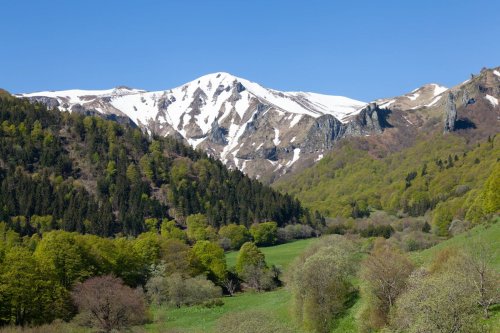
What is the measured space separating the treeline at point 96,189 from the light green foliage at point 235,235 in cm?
1339

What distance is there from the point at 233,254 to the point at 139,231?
30.2m

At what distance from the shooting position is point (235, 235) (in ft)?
517

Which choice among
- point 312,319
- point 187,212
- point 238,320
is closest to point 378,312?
point 312,319

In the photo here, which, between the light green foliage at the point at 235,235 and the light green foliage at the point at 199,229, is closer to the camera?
the light green foliage at the point at 199,229

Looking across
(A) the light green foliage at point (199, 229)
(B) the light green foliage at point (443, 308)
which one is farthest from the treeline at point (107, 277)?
(B) the light green foliage at point (443, 308)

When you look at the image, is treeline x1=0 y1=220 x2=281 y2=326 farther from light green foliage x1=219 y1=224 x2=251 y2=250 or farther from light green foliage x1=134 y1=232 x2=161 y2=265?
light green foliage x1=219 y1=224 x2=251 y2=250

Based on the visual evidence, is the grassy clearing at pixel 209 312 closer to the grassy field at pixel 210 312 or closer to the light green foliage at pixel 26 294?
the grassy field at pixel 210 312

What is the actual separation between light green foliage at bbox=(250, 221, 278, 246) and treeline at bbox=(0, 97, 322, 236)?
1348 cm

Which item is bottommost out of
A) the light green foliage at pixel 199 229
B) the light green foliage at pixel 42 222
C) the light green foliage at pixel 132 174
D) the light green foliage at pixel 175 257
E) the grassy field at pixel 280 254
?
the grassy field at pixel 280 254

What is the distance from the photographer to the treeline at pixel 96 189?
152 m

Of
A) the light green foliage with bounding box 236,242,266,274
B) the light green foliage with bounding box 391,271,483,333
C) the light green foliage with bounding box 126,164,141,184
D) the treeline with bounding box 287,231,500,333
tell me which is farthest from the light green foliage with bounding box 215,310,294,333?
the light green foliage with bounding box 126,164,141,184

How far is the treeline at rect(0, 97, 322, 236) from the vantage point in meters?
152

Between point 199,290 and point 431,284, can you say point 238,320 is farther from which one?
point 199,290

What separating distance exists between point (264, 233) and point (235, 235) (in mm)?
10992
